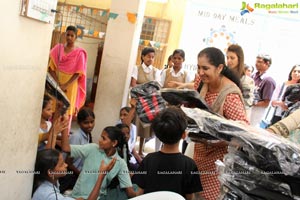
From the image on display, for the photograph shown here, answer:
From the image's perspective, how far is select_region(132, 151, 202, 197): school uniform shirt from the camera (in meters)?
1.52

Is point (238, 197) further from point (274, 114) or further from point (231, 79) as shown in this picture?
point (274, 114)

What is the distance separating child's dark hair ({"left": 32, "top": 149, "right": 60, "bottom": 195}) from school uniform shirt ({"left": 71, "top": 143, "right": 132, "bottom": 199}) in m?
0.36

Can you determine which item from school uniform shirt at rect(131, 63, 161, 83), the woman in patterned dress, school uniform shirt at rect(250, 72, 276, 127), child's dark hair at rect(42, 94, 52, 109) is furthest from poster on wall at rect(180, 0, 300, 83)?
the woman in patterned dress

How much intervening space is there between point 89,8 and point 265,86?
3.04m

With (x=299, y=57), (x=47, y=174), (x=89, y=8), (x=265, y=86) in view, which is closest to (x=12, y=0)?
(x=47, y=174)

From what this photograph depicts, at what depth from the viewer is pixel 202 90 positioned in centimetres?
172

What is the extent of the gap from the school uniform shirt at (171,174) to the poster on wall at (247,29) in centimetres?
357

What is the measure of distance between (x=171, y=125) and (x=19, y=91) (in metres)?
0.71

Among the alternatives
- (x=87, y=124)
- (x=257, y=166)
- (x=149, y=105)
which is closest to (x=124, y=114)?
(x=87, y=124)

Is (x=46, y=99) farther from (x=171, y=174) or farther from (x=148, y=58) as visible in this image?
(x=148, y=58)

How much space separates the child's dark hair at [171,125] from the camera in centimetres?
149

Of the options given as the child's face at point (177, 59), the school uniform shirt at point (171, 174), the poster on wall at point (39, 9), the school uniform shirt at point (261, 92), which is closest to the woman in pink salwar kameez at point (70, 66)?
the child's face at point (177, 59)

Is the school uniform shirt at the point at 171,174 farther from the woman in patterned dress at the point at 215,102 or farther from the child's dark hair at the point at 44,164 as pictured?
the child's dark hair at the point at 44,164

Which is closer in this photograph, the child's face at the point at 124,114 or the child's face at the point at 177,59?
the child's face at the point at 124,114
